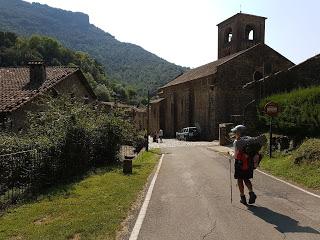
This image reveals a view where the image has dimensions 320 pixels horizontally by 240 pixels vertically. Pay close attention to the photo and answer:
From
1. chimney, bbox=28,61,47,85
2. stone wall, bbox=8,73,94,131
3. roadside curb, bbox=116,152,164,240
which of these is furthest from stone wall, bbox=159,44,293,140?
roadside curb, bbox=116,152,164,240

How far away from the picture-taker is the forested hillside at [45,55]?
231ft

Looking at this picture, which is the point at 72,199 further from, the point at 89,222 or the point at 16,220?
the point at 89,222

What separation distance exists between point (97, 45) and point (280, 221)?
7318 inches

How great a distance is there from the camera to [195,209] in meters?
9.45

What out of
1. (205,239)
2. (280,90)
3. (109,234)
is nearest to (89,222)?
(109,234)

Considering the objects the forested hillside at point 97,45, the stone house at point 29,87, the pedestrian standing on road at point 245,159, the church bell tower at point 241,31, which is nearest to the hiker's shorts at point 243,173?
the pedestrian standing on road at point 245,159

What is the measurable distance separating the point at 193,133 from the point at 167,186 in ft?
122

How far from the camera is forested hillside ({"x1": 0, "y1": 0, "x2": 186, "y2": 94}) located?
6590 inches

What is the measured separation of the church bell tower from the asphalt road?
44.5 metres

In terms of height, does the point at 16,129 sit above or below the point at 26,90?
below

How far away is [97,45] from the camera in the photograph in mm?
188625

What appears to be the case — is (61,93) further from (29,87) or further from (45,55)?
(45,55)

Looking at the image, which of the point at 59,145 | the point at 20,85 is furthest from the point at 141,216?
the point at 20,85

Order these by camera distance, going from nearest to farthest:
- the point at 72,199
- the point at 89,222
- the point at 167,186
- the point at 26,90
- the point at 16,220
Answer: the point at 89,222
the point at 16,220
the point at 72,199
the point at 167,186
the point at 26,90
